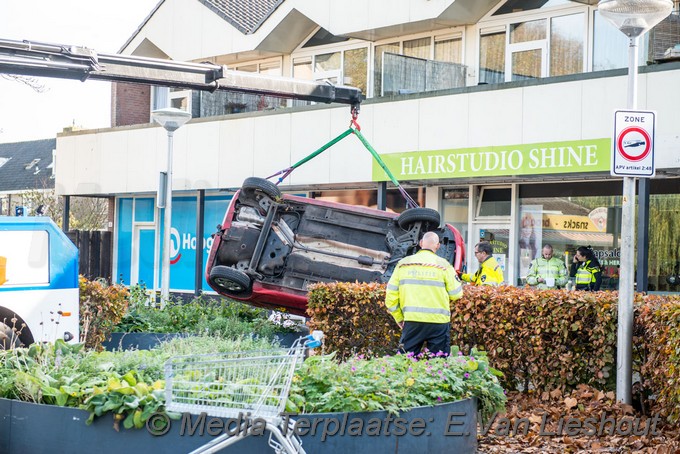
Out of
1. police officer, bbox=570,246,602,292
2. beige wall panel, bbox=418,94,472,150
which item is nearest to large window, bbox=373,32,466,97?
beige wall panel, bbox=418,94,472,150

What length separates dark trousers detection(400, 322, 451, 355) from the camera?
9.58 meters

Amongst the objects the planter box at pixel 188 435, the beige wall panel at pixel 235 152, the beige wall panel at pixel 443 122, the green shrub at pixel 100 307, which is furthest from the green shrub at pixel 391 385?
the beige wall panel at pixel 235 152

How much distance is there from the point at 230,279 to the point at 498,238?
307 inches

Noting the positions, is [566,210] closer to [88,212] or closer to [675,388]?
[675,388]

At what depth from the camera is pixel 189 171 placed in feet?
81.4

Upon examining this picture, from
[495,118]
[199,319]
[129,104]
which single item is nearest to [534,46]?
[495,118]

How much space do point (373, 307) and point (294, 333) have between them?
3.06 m

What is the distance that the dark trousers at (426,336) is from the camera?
31.4 ft

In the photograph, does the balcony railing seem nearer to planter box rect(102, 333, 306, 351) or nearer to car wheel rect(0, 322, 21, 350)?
planter box rect(102, 333, 306, 351)

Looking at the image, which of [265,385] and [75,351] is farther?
[75,351]

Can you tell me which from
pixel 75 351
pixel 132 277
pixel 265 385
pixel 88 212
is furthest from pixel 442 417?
pixel 88 212

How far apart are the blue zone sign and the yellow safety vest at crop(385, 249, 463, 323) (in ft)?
51.9

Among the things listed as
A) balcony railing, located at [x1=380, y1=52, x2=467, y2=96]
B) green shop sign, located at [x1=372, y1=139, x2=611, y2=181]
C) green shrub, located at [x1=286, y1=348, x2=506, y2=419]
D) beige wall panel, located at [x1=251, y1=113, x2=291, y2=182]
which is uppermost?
balcony railing, located at [x1=380, y1=52, x2=467, y2=96]

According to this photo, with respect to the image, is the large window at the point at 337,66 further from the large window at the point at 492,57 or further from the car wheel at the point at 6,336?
the car wheel at the point at 6,336
